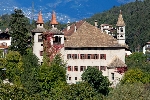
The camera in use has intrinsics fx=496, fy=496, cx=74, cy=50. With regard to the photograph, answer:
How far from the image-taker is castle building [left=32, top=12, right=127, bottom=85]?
57406 mm

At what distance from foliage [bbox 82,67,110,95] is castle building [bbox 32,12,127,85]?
15.6ft

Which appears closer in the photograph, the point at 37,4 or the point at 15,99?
the point at 15,99

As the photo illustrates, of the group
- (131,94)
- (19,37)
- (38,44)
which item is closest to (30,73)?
(38,44)

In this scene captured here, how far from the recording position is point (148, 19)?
5507 inches

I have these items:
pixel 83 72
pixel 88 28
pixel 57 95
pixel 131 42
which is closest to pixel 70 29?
pixel 88 28

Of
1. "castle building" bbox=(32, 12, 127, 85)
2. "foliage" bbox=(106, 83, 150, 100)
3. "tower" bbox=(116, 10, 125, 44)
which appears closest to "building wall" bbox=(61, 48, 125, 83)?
"castle building" bbox=(32, 12, 127, 85)

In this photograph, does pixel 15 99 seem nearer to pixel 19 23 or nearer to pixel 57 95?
pixel 57 95

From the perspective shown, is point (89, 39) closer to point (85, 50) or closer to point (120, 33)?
point (85, 50)

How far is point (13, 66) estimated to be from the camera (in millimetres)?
56188

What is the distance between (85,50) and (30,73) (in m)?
7.90

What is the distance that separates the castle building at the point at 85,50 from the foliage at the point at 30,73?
2.02 m

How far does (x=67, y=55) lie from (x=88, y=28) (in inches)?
164

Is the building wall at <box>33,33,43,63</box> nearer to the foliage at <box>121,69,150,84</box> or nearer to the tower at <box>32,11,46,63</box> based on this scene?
the tower at <box>32,11,46,63</box>

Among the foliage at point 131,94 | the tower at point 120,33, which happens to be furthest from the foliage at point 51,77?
the foliage at point 131,94
